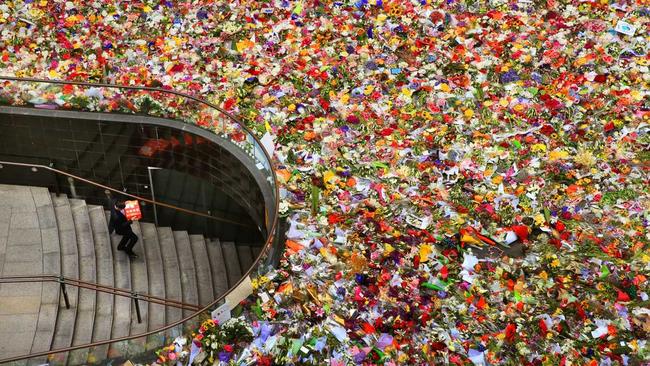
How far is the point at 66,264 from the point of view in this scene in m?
8.32

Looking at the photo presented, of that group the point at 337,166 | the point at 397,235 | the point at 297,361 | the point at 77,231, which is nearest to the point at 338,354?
the point at 297,361

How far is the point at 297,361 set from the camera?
5.82 m

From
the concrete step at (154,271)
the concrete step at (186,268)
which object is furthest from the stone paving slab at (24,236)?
the concrete step at (186,268)

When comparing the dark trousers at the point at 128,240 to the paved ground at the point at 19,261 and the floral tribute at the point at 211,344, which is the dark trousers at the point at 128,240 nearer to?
the paved ground at the point at 19,261

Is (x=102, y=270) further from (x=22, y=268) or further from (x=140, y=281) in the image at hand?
(x=22, y=268)

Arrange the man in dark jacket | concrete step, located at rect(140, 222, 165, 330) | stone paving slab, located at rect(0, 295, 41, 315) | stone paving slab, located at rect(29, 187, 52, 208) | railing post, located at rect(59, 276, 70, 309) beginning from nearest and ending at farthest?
railing post, located at rect(59, 276, 70, 309), stone paving slab, located at rect(0, 295, 41, 315), concrete step, located at rect(140, 222, 165, 330), the man in dark jacket, stone paving slab, located at rect(29, 187, 52, 208)

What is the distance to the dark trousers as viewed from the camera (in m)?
8.46

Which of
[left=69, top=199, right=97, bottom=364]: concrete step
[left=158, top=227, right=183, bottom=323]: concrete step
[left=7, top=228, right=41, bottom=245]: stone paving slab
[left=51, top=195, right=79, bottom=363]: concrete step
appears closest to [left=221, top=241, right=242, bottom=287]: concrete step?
[left=158, top=227, right=183, bottom=323]: concrete step

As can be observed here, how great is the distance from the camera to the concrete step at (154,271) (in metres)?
8.09

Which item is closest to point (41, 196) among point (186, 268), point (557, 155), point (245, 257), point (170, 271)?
point (170, 271)

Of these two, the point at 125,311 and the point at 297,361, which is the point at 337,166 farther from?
the point at 125,311

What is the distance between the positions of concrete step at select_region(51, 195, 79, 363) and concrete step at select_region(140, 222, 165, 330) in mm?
900

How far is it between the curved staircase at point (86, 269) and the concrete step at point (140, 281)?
1cm

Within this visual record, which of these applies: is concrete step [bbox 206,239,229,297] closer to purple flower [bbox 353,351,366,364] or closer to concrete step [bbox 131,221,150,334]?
concrete step [bbox 131,221,150,334]
